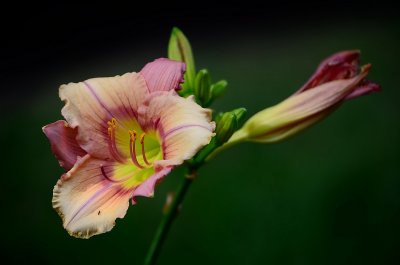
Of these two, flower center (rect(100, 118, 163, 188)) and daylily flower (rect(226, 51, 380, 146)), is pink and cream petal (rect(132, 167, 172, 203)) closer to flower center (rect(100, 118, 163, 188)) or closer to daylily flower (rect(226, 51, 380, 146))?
flower center (rect(100, 118, 163, 188))

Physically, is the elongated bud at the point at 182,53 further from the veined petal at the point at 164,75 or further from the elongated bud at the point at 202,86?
the veined petal at the point at 164,75

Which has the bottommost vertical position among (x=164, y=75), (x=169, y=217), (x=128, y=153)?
(x=169, y=217)

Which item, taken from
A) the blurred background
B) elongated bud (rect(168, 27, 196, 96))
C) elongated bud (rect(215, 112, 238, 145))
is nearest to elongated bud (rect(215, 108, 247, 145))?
elongated bud (rect(215, 112, 238, 145))

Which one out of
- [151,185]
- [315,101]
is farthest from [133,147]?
[315,101]

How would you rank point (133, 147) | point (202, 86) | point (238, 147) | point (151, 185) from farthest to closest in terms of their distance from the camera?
point (238, 147), point (202, 86), point (133, 147), point (151, 185)

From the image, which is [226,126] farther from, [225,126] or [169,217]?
[169,217]

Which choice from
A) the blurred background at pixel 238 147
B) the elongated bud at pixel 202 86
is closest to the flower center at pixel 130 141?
the elongated bud at pixel 202 86

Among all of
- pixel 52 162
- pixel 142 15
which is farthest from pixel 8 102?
pixel 142 15
